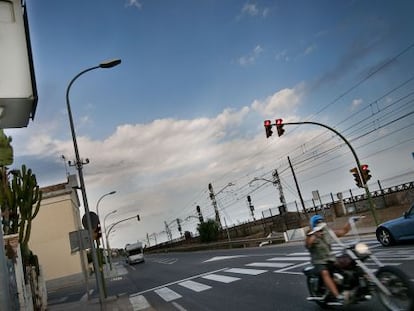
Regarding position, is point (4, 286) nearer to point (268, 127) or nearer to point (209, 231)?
point (268, 127)

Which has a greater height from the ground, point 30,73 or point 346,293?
point 30,73

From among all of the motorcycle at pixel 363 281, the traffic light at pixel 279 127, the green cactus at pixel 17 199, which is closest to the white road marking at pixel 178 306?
the motorcycle at pixel 363 281

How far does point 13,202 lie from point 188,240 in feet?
Result: 221

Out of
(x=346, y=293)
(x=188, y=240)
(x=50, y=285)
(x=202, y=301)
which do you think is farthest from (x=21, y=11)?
(x=188, y=240)

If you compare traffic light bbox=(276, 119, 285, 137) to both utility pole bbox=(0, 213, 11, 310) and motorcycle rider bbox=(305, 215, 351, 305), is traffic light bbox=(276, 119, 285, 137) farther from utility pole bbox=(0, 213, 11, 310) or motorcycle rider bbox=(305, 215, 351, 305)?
utility pole bbox=(0, 213, 11, 310)

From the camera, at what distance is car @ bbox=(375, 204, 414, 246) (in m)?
12.8

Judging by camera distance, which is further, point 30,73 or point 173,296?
point 173,296

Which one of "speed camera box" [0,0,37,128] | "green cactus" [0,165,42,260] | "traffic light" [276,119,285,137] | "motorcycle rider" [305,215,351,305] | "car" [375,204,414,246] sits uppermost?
"traffic light" [276,119,285,137]

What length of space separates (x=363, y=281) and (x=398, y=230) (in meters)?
8.72

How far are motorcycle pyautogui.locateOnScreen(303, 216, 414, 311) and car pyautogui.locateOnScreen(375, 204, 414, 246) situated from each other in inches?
301

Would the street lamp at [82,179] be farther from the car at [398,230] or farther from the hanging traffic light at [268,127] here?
the car at [398,230]

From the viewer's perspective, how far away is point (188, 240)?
79.9 m

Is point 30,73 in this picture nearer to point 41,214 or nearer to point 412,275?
point 412,275

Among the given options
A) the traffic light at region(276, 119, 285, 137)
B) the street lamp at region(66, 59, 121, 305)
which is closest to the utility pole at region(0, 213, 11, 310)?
the street lamp at region(66, 59, 121, 305)
